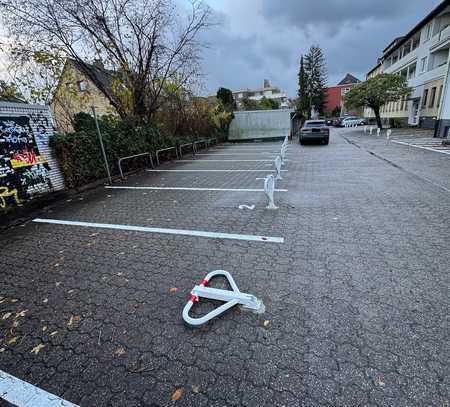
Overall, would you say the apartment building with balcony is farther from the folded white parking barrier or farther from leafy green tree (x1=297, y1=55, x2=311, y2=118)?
leafy green tree (x1=297, y1=55, x2=311, y2=118)

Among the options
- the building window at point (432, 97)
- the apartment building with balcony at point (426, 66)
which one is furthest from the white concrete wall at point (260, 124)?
the building window at point (432, 97)

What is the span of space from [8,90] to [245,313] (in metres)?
9.13

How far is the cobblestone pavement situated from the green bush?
2444mm

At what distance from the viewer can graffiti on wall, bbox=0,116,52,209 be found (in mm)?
4969

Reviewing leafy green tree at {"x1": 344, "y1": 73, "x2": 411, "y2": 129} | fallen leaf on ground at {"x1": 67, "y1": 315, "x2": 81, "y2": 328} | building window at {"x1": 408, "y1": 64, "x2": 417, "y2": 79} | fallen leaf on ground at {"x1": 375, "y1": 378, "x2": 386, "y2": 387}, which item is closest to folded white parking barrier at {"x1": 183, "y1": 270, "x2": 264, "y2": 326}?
fallen leaf on ground at {"x1": 375, "y1": 378, "x2": 386, "y2": 387}

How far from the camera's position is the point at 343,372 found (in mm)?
1661

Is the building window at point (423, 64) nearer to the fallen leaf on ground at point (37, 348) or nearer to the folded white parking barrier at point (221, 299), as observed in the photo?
the folded white parking barrier at point (221, 299)

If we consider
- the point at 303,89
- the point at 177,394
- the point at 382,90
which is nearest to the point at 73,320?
the point at 177,394

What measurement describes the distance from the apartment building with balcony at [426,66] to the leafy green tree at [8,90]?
2036cm

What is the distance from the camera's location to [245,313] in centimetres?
222

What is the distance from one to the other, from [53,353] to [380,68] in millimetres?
46508

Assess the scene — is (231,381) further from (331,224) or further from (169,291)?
(331,224)

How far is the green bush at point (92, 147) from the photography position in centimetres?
643

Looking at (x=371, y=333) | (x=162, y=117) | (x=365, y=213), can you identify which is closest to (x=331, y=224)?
(x=365, y=213)
